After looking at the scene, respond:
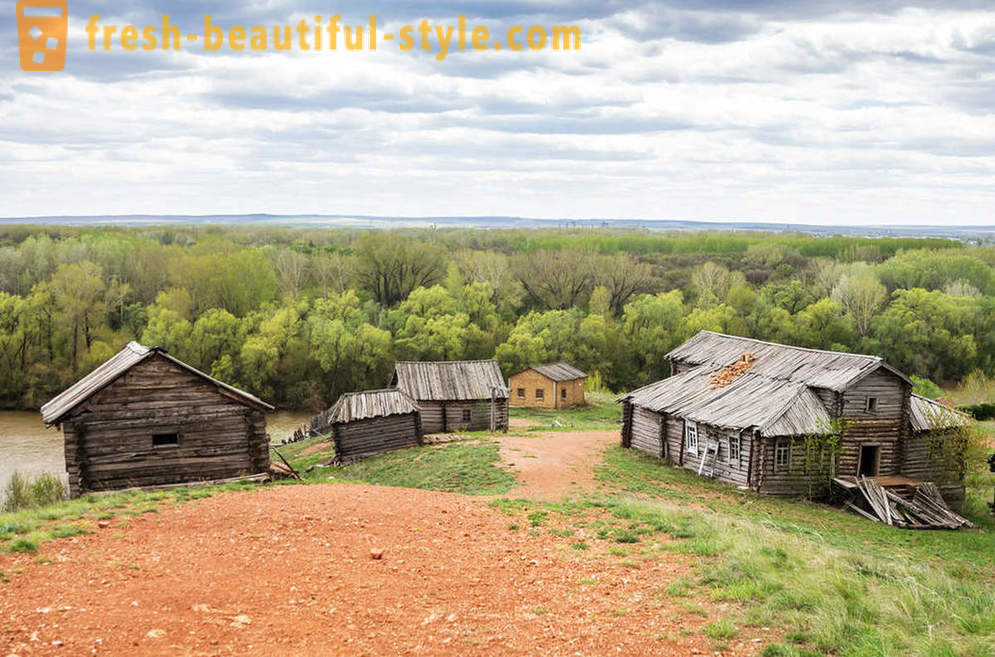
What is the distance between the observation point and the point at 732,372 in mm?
33062

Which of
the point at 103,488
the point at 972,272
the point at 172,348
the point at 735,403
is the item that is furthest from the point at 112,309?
the point at 972,272

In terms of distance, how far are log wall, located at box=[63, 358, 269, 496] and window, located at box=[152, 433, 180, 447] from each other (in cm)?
9

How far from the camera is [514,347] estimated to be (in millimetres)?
67188

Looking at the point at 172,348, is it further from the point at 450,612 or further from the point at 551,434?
the point at 450,612

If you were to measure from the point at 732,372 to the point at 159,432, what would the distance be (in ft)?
74.9

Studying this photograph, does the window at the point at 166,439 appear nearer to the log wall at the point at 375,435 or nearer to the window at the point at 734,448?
the log wall at the point at 375,435

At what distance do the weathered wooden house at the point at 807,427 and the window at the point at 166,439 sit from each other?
18311mm

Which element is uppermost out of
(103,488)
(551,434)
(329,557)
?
(329,557)

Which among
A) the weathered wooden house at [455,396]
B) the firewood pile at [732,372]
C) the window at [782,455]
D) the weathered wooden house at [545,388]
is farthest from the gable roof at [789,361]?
the weathered wooden house at [545,388]

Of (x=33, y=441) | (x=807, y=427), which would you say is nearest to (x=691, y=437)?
(x=807, y=427)

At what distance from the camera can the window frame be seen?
29906 mm

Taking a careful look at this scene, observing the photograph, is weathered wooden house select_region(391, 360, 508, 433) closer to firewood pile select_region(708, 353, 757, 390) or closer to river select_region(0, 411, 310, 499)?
firewood pile select_region(708, 353, 757, 390)

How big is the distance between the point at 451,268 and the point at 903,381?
53561 millimetres

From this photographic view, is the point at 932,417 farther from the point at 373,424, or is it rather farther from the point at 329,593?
the point at 329,593
